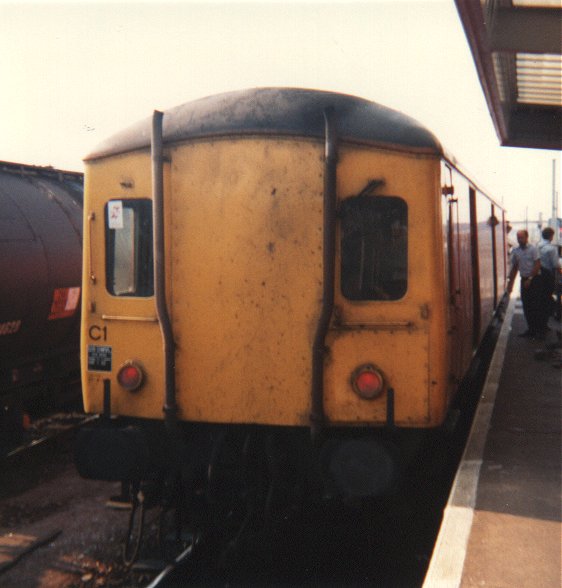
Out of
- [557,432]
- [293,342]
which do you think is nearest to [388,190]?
[293,342]

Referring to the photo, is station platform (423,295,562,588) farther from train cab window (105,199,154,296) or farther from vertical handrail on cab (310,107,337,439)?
train cab window (105,199,154,296)

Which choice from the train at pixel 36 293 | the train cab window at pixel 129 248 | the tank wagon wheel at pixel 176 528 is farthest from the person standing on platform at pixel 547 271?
the train cab window at pixel 129 248

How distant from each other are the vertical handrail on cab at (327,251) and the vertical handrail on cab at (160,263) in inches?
37.1

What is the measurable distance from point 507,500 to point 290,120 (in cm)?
293

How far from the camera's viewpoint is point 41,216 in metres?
9.02

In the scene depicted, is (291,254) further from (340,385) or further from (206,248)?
(340,385)

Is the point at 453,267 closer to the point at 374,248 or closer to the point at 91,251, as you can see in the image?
the point at 374,248

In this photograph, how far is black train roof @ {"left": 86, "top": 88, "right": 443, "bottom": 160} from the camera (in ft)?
16.9

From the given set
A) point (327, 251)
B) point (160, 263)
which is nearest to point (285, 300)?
point (327, 251)

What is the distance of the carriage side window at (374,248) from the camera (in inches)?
206

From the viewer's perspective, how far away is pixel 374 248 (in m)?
5.25

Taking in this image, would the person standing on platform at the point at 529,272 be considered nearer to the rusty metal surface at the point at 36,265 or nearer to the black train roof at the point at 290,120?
the rusty metal surface at the point at 36,265

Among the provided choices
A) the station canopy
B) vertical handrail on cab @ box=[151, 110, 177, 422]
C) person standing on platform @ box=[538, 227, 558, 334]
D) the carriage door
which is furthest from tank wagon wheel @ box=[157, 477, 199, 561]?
person standing on platform @ box=[538, 227, 558, 334]

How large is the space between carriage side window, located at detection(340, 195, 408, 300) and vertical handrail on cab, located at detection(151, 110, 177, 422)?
45.6 inches
